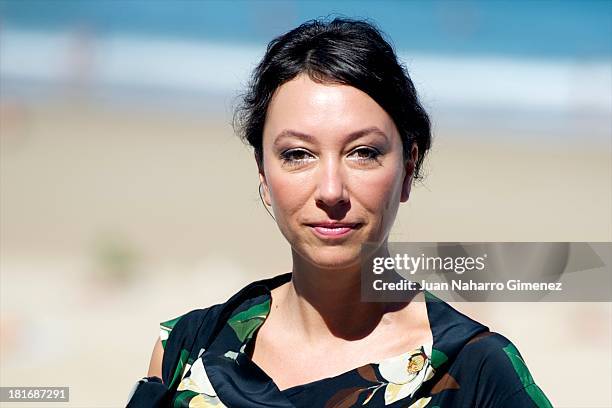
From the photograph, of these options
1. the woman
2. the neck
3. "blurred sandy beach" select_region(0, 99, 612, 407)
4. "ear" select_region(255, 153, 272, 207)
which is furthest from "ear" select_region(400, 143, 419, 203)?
"blurred sandy beach" select_region(0, 99, 612, 407)

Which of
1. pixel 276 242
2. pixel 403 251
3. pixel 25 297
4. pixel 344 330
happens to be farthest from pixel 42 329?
pixel 344 330

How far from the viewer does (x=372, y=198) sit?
127cm

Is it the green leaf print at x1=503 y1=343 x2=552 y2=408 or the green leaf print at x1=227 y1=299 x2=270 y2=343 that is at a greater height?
the green leaf print at x1=227 y1=299 x2=270 y2=343

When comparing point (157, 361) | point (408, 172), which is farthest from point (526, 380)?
point (157, 361)

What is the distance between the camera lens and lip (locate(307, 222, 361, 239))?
1256 mm

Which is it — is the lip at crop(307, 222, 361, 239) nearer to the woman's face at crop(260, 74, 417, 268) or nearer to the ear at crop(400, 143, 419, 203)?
the woman's face at crop(260, 74, 417, 268)

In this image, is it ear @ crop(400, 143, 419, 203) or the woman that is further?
ear @ crop(400, 143, 419, 203)

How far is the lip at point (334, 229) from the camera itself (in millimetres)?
1256

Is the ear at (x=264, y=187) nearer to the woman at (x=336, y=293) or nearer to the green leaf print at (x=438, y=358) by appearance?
the woman at (x=336, y=293)

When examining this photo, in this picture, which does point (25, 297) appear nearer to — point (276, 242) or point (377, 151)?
point (276, 242)

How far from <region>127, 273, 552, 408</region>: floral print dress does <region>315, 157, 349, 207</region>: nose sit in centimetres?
23

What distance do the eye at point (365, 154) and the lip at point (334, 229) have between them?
0.10 m

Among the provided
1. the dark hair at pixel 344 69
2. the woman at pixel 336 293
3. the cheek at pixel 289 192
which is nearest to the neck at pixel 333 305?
the woman at pixel 336 293

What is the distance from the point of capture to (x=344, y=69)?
51.3 inches
